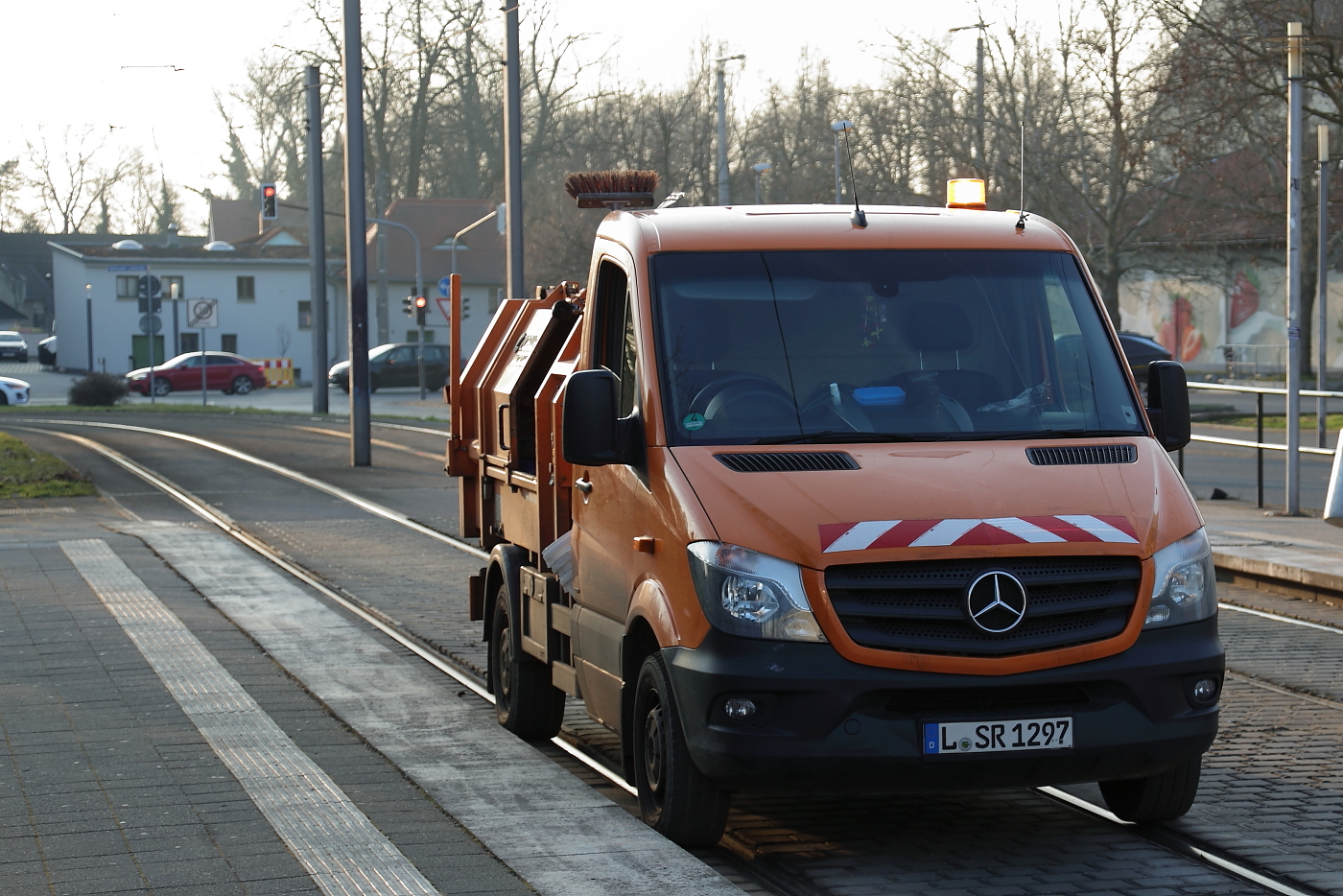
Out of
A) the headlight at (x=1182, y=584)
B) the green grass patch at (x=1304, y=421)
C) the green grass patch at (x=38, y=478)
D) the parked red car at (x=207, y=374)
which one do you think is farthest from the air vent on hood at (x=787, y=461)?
the parked red car at (x=207, y=374)

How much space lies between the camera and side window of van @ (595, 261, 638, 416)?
6.26m

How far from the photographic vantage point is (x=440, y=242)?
7506 centimetres

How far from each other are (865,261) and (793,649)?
64.8 inches

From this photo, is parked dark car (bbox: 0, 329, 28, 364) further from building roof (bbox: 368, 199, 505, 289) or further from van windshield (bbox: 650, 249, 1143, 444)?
van windshield (bbox: 650, 249, 1143, 444)

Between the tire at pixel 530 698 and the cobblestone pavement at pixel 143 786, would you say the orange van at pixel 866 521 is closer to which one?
the tire at pixel 530 698

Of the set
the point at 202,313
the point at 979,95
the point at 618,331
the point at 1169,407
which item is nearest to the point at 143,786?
the point at 618,331

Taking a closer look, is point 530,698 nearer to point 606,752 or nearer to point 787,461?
point 606,752

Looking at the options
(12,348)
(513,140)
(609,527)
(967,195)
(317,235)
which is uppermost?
(513,140)

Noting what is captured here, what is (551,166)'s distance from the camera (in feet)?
228

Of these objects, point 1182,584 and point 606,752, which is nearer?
point 1182,584

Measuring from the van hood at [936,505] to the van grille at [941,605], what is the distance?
0.05 metres

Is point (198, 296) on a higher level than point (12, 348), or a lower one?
higher

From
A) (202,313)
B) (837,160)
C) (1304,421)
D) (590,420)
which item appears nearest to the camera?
(590,420)

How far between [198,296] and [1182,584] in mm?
74741
